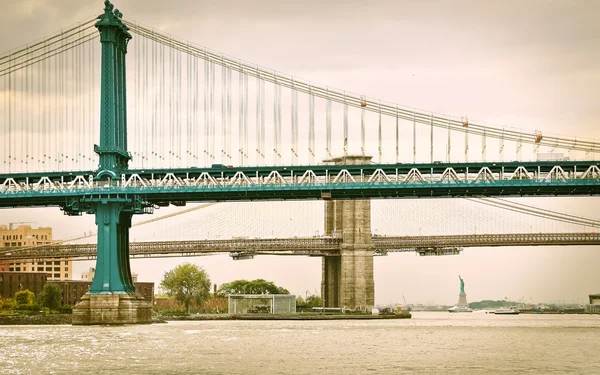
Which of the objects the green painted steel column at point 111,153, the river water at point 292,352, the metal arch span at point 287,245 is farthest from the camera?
the metal arch span at point 287,245

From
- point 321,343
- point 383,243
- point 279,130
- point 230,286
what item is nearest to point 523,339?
point 321,343

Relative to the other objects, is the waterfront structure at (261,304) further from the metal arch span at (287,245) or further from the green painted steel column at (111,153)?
the green painted steel column at (111,153)

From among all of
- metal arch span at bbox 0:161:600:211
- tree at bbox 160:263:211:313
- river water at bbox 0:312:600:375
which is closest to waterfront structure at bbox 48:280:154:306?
tree at bbox 160:263:211:313

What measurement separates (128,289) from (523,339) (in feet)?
106

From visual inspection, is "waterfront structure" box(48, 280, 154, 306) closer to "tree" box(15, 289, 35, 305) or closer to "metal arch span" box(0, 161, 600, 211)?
"tree" box(15, 289, 35, 305)

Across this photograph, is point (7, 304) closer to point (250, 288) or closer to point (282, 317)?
point (282, 317)

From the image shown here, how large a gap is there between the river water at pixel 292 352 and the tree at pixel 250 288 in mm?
108736

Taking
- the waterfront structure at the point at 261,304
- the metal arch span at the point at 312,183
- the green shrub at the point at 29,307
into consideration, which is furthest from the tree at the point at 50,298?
the metal arch span at the point at 312,183

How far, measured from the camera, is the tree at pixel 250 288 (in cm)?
18912

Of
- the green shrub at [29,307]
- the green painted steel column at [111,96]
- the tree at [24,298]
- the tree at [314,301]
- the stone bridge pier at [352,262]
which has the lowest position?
the tree at [314,301]

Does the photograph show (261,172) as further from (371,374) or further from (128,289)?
(371,374)

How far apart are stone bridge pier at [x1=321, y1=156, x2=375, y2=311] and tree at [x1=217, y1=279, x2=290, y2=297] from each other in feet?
101

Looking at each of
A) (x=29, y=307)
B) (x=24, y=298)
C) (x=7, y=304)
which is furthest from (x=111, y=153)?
(x=24, y=298)

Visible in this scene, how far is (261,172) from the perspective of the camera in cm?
8956
